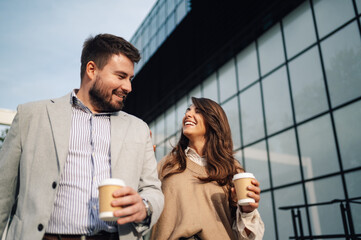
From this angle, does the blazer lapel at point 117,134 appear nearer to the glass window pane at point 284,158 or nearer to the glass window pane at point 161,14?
the glass window pane at point 284,158

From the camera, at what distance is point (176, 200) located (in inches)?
109

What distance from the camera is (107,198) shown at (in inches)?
57.6

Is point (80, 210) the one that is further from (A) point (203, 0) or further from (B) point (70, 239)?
(A) point (203, 0)

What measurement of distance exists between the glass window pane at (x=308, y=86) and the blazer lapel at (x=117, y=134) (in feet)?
24.0

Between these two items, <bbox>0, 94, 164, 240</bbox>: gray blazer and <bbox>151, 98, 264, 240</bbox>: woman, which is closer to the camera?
<bbox>0, 94, 164, 240</bbox>: gray blazer

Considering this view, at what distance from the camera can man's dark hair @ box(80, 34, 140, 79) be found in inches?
89.7

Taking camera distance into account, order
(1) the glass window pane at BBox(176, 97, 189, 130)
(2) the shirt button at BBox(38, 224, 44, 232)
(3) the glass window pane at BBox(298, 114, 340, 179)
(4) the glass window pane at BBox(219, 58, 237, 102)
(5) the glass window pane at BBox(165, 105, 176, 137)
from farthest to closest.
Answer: (5) the glass window pane at BBox(165, 105, 176, 137), (1) the glass window pane at BBox(176, 97, 189, 130), (4) the glass window pane at BBox(219, 58, 237, 102), (3) the glass window pane at BBox(298, 114, 340, 179), (2) the shirt button at BBox(38, 224, 44, 232)

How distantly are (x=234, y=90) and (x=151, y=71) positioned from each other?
21.2ft

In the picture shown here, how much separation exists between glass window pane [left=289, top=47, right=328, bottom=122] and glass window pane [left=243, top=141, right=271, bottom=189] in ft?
5.39

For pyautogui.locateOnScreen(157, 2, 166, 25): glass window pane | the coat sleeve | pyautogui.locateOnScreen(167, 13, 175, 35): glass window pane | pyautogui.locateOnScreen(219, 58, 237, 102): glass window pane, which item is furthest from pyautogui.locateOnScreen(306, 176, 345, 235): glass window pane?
pyautogui.locateOnScreen(157, 2, 166, 25): glass window pane

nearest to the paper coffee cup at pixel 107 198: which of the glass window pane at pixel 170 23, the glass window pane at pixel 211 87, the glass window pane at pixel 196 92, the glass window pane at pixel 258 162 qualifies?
the glass window pane at pixel 258 162

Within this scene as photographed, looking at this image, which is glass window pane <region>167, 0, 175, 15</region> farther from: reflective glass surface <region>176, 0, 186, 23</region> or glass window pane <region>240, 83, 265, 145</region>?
glass window pane <region>240, 83, 265, 145</region>

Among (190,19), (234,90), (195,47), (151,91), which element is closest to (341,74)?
(234,90)

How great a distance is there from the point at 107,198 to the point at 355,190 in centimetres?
731
